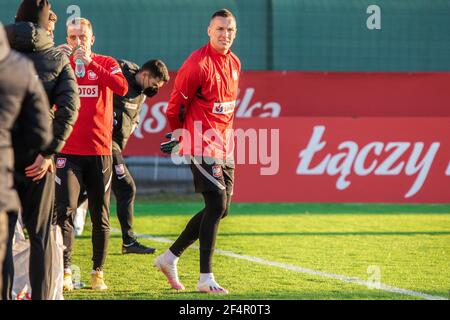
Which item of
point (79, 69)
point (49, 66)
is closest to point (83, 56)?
point (79, 69)

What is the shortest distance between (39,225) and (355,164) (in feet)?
29.1

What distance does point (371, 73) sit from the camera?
15.8 meters

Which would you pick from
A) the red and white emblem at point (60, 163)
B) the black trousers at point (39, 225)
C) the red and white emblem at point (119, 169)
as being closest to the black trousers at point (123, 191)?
the red and white emblem at point (119, 169)

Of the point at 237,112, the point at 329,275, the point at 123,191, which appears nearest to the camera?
the point at 329,275

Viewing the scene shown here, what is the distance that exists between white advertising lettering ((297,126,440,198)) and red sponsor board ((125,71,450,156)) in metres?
0.63

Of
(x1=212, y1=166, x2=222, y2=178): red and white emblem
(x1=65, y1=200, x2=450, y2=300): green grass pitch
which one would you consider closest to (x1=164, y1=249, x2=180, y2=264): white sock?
(x1=65, y1=200, x2=450, y2=300): green grass pitch

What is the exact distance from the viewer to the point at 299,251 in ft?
36.2

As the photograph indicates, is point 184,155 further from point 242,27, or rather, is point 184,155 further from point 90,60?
point 242,27

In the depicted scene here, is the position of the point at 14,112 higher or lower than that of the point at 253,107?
higher

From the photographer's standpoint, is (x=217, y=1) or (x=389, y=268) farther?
(x=217, y=1)

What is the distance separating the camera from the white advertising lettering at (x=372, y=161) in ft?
49.4

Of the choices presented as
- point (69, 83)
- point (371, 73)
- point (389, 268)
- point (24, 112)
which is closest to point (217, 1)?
point (371, 73)

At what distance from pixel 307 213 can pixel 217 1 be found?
3.25m

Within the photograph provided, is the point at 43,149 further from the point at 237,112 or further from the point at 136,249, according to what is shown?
the point at 237,112
